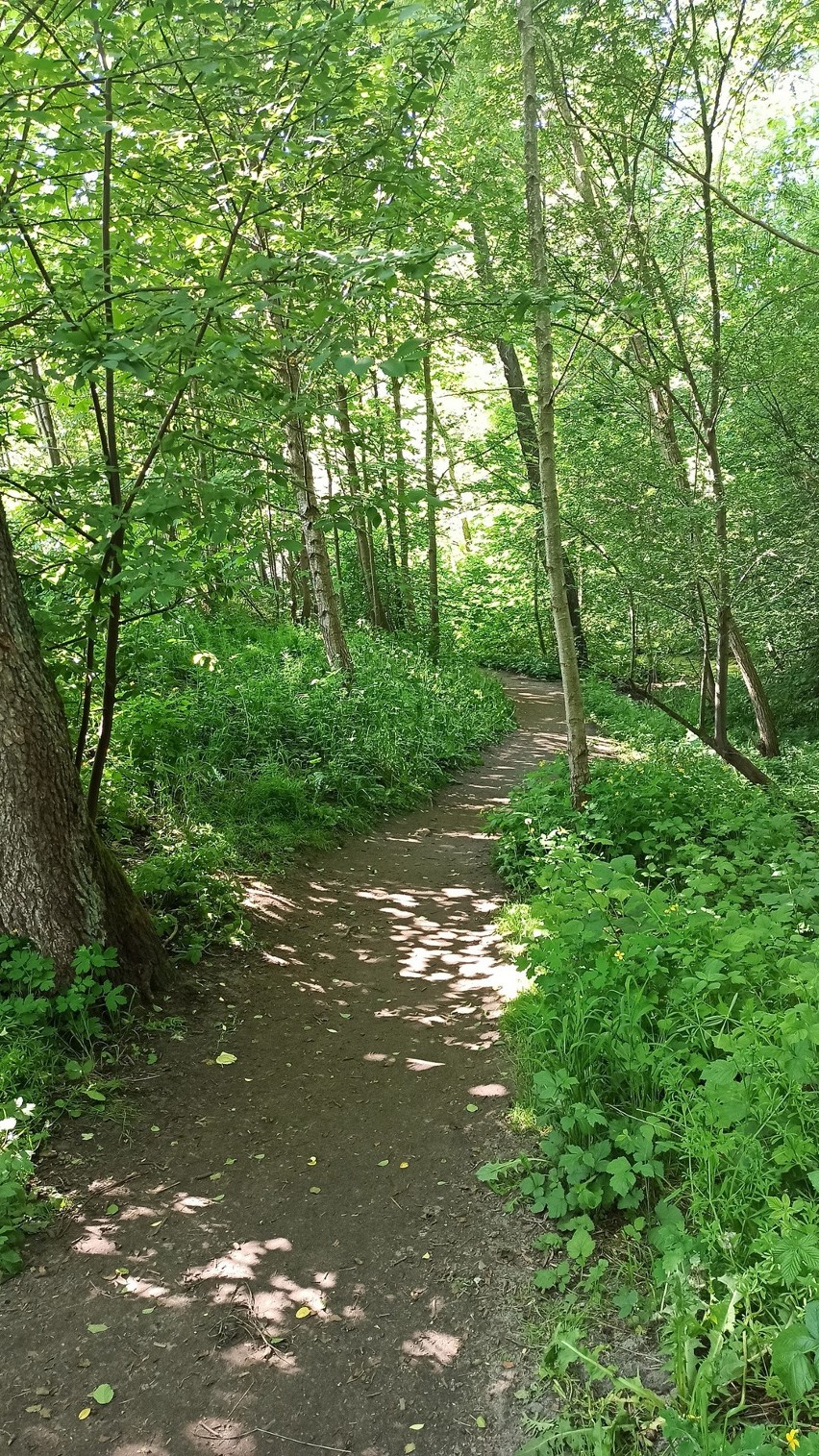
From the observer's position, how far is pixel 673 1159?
121 inches

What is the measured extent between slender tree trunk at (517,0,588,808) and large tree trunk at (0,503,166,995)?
380 cm

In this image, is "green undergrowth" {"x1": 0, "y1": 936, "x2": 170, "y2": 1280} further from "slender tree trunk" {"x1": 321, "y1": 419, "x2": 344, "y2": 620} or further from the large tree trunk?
"slender tree trunk" {"x1": 321, "y1": 419, "x2": 344, "y2": 620}

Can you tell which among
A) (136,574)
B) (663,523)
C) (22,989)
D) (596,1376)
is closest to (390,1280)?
(596,1376)

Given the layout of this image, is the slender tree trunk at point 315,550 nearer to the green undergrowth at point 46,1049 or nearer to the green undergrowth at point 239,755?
the green undergrowth at point 239,755

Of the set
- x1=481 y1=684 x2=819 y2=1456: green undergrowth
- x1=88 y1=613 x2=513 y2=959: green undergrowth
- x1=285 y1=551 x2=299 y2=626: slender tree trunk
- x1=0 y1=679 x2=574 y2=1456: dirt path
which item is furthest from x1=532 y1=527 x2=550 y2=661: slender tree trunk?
x1=481 y1=684 x2=819 y2=1456: green undergrowth

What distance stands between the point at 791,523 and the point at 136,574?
670cm

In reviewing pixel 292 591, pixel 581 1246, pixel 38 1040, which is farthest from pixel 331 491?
pixel 581 1246

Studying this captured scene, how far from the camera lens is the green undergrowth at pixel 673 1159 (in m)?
2.21

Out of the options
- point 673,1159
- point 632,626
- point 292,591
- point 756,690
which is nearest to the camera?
point 673,1159

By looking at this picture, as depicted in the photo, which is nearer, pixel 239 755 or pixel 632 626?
pixel 239 755

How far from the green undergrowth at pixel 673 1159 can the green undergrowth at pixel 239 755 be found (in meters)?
2.39

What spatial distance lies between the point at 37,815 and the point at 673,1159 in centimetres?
324

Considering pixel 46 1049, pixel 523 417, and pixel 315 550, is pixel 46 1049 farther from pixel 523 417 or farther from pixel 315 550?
pixel 523 417

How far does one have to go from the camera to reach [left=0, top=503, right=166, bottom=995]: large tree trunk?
3900 mm
